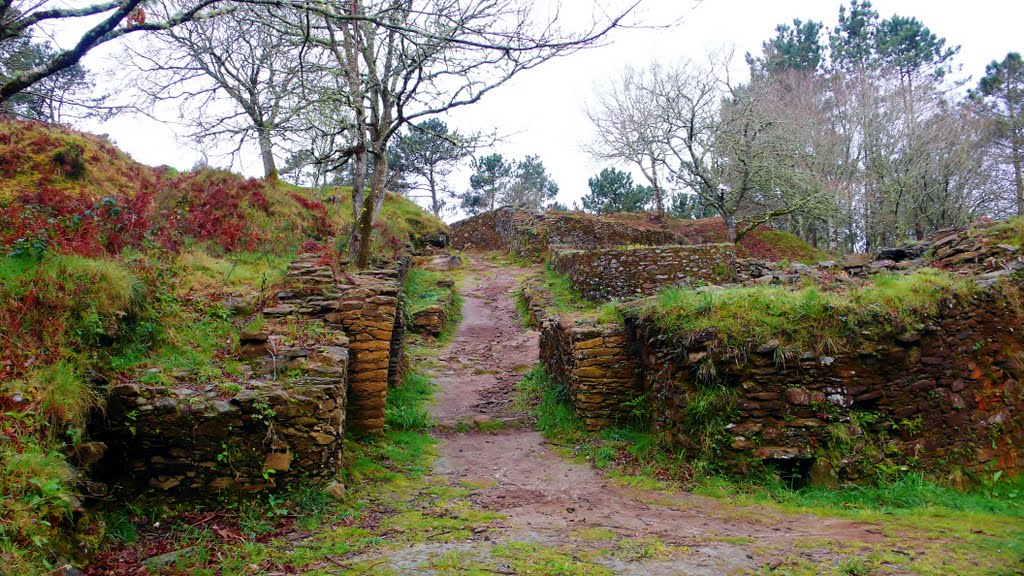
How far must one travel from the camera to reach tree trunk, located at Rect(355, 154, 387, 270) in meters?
12.0

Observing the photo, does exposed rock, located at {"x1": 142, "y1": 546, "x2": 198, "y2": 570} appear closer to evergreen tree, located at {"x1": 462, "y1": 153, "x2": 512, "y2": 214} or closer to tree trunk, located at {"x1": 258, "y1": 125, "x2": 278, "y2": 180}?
tree trunk, located at {"x1": 258, "y1": 125, "x2": 278, "y2": 180}

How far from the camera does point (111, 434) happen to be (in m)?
4.85

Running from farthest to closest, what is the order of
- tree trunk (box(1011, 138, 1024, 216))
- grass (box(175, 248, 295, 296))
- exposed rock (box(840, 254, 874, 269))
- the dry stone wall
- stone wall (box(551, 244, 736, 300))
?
tree trunk (box(1011, 138, 1024, 216))
stone wall (box(551, 244, 736, 300))
exposed rock (box(840, 254, 874, 269))
grass (box(175, 248, 295, 296))
the dry stone wall

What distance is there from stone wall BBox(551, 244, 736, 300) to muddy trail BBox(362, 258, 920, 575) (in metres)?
7.39

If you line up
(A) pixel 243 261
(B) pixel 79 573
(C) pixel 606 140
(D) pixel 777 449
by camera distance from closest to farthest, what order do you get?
(B) pixel 79 573, (D) pixel 777 449, (A) pixel 243 261, (C) pixel 606 140

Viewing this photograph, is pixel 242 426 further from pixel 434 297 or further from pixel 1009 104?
pixel 1009 104

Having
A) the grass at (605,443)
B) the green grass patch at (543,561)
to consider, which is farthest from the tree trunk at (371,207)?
the green grass patch at (543,561)

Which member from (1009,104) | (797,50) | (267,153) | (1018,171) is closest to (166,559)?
(267,153)

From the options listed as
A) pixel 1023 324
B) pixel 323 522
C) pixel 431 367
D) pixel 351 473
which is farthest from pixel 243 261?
pixel 1023 324

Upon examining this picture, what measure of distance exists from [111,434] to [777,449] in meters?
6.50

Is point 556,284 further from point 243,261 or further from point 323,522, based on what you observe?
point 323,522

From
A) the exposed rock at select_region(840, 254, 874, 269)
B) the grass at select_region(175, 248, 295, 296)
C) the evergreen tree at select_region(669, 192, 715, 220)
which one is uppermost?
the evergreen tree at select_region(669, 192, 715, 220)

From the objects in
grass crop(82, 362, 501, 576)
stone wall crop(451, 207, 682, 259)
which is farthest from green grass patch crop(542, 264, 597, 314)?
grass crop(82, 362, 501, 576)

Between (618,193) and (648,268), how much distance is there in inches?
707
